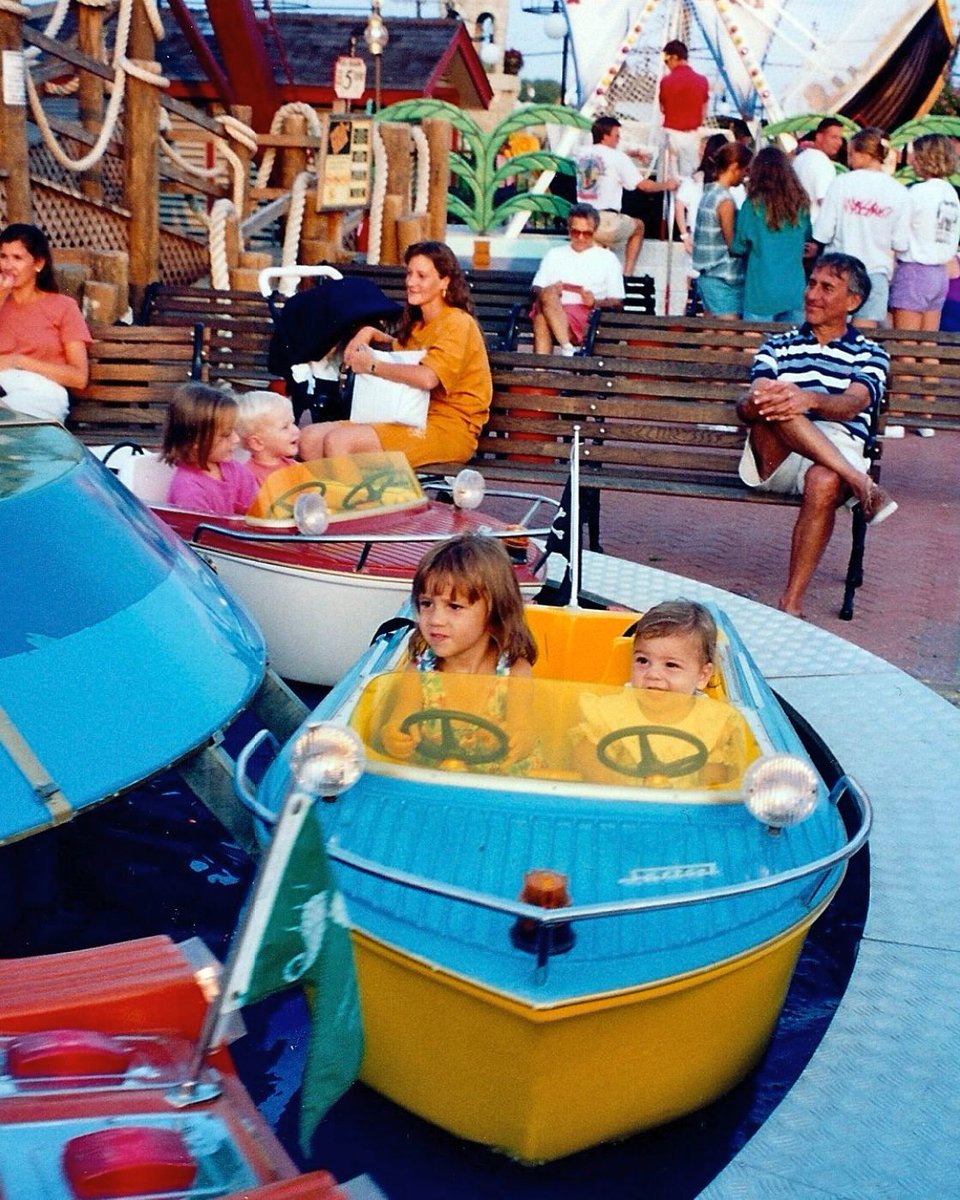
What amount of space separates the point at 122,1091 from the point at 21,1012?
8.0 inches

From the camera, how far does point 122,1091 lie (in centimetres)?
187

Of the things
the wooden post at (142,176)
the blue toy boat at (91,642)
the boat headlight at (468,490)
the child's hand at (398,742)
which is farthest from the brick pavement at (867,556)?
the wooden post at (142,176)

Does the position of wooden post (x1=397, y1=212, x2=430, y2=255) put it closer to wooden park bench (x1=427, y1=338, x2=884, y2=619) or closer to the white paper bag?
wooden park bench (x1=427, y1=338, x2=884, y2=619)

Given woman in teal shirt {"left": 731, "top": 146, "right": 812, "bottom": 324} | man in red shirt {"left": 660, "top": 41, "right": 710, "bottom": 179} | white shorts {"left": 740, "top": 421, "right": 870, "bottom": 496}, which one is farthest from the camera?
man in red shirt {"left": 660, "top": 41, "right": 710, "bottom": 179}

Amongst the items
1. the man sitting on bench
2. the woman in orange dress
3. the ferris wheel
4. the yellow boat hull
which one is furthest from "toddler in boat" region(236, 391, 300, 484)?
the ferris wheel

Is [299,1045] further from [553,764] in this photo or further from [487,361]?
[487,361]

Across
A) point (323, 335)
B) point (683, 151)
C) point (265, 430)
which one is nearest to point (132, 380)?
point (323, 335)

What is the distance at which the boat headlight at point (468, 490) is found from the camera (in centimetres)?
544

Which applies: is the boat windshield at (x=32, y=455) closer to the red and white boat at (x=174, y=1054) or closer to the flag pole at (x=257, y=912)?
the red and white boat at (x=174, y=1054)

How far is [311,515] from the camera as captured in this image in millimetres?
4965

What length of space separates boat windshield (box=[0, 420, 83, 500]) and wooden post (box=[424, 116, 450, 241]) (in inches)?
375

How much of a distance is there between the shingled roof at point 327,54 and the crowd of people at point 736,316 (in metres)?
15.4

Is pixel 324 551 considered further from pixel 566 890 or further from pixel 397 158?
pixel 397 158

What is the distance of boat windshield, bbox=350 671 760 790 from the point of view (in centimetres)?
309
